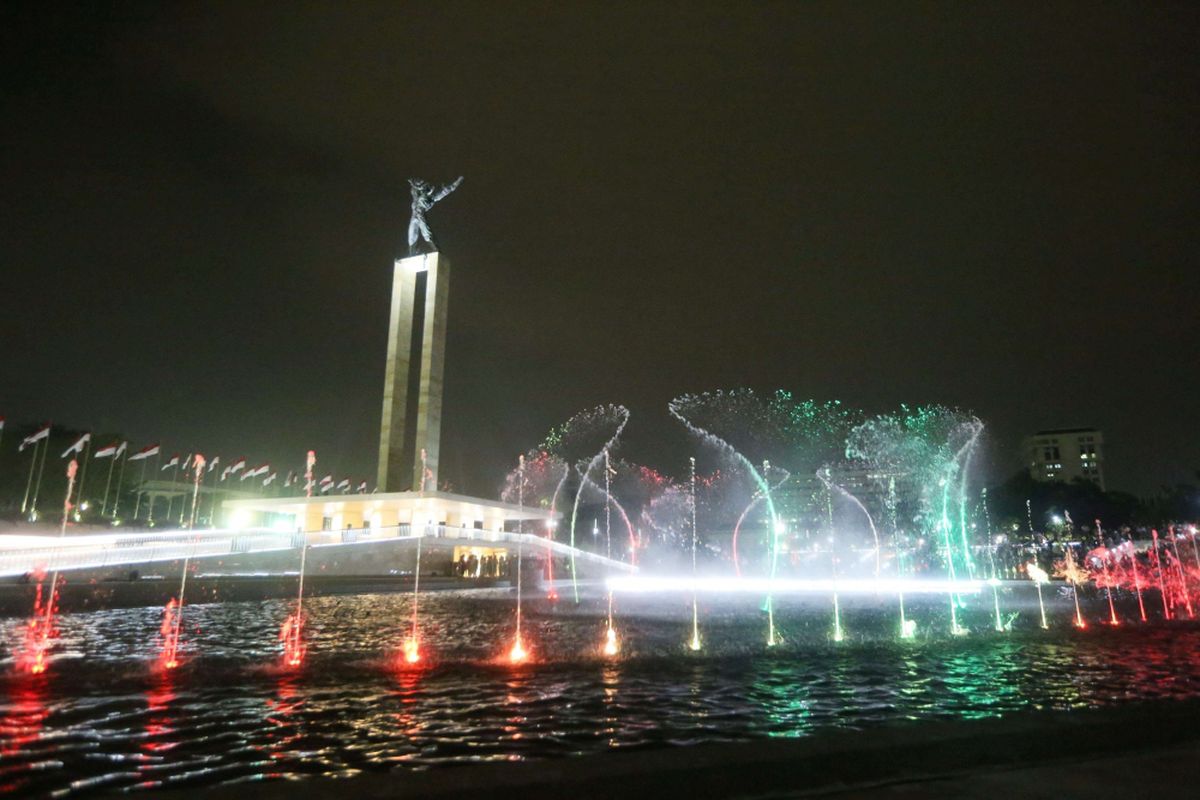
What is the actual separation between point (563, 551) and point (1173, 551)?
45.7 m

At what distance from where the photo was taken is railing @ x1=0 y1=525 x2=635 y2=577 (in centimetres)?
2419

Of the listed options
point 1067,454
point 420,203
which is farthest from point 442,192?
point 1067,454

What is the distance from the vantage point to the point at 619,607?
68.0 ft

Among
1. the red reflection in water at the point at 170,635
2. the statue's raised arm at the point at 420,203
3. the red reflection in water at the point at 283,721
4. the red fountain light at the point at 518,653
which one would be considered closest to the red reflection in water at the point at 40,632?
the red reflection in water at the point at 170,635

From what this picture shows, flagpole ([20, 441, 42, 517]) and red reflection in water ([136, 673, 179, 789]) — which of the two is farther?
flagpole ([20, 441, 42, 517])

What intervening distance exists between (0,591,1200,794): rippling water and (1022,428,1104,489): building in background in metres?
156

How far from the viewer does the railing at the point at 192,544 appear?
79.4ft

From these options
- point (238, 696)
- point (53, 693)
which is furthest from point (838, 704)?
point (53, 693)

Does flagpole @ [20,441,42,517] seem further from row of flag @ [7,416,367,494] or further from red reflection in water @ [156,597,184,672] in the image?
red reflection in water @ [156,597,184,672]

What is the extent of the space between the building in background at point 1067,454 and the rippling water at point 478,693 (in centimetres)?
15616

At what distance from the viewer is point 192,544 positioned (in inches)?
1206

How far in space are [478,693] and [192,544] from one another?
27.8 meters

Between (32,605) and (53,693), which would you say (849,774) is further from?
(32,605)

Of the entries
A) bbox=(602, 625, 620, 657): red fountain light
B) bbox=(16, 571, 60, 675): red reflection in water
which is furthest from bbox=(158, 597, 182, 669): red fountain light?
bbox=(602, 625, 620, 657): red fountain light
